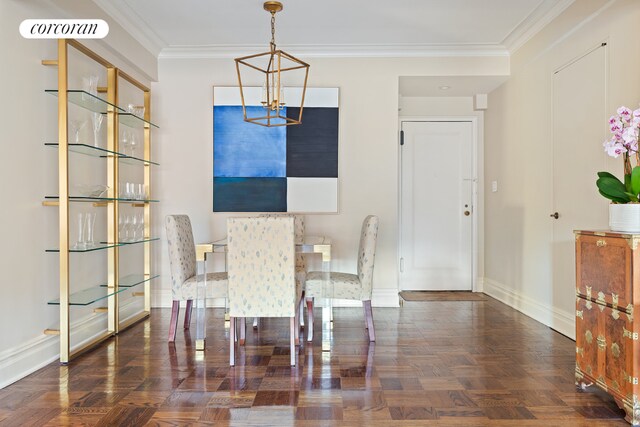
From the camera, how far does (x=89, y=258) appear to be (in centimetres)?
351

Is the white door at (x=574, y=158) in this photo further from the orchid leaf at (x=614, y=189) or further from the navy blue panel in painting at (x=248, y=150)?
the navy blue panel in painting at (x=248, y=150)

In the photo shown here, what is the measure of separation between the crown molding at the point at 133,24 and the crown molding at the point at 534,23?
3.28m

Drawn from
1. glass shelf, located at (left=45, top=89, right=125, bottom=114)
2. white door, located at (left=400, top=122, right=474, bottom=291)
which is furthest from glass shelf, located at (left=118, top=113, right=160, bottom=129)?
white door, located at (left=400, top=122, right=474, bottom=291)

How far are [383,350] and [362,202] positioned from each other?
1.83 metres

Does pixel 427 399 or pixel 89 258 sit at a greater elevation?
pixel 89 258

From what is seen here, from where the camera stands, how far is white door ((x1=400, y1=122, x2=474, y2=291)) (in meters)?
5.57

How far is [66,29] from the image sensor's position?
57.6 inches

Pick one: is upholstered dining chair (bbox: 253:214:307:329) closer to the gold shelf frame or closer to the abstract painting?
the abstract painting

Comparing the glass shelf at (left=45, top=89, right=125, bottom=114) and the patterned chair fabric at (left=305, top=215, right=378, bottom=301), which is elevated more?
the glass shelf at (left=45, top=89, right=125, bottom=114)

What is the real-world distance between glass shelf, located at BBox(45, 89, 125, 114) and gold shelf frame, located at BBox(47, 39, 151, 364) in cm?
6

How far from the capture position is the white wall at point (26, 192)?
2.63 metres

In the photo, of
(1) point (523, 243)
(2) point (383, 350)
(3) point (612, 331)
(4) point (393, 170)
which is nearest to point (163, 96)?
(4) point (393, 170)

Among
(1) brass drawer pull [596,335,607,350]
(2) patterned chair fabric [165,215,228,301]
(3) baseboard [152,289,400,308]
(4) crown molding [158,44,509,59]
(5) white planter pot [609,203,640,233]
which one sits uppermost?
(4) crown molding [158,44,509,59]

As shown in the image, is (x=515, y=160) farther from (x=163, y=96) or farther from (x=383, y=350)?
(x=163, y=96)
